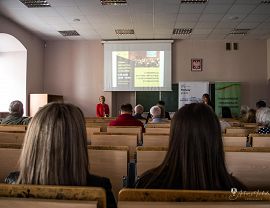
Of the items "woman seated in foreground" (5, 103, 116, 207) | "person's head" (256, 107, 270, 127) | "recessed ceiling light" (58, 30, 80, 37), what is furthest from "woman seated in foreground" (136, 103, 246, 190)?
"recessed ceiling light" (58, 30, 80, 37)

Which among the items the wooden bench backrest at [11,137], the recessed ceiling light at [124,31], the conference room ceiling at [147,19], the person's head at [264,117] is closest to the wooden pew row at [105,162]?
the wooden bench backrest at [11,137]

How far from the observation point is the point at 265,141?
2.74 m

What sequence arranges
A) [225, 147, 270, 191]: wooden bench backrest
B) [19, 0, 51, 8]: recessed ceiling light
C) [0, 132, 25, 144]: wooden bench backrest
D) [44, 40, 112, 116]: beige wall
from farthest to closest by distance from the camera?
1. [44, 40, 112, 116]: beige wall
2. [19, 0, 51, 8]: recessed ceiling light
3. [0, 132, 25, 144]: wooden bench backrest
4. [225, 147, 270, 191]: wooden bench backrest

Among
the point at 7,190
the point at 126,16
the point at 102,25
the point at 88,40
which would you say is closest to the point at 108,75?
the point at 88,40

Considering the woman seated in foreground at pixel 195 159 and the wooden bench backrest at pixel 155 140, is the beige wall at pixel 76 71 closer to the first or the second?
the wooden bench backrest at pixel 155 140

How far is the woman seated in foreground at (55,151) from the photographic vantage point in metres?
1.18

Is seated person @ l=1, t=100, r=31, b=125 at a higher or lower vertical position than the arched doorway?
lower

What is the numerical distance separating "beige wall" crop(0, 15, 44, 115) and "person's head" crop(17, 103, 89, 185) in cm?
763

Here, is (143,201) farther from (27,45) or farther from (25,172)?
(27,45)

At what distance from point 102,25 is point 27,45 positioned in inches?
99.3

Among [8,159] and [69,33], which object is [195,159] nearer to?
[8,159]

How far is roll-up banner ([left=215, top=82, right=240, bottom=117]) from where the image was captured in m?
10.0

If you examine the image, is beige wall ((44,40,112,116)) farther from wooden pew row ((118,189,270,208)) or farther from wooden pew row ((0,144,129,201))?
wooden pew row ((118,189,270,208))

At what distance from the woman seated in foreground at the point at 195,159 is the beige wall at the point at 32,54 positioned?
7.82 metres
